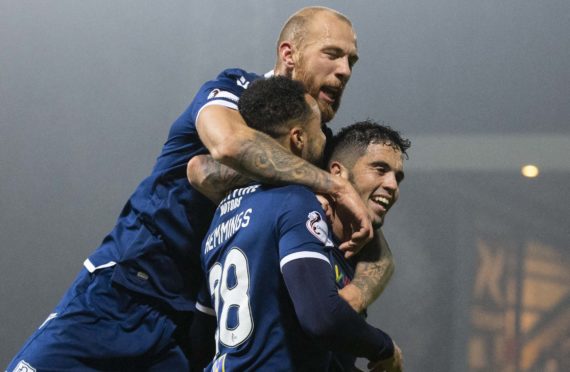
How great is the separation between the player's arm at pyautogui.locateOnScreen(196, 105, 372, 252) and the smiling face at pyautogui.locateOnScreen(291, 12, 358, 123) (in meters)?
0.38

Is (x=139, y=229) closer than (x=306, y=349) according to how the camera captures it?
No

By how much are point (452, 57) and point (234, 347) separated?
223 centimetres

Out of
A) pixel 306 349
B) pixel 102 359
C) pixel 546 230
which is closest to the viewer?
pixel 306 349

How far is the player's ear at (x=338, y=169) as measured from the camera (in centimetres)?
208

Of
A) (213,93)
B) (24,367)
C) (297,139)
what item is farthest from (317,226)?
(24,367)

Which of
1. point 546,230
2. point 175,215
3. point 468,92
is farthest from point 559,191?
point 175,215

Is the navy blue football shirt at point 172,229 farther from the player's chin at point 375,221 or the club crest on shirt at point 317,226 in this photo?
the club crest on shirt at point 317,226

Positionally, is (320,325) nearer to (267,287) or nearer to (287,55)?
(267,287)

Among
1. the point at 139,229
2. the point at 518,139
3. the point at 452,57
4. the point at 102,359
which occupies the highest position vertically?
the point at 452,57

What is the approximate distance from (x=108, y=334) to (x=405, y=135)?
68.3 inches

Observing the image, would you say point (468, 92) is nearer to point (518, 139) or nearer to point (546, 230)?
point (518, 139)

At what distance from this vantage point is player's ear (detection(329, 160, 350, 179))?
2083 millimetres

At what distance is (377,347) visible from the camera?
1.75 metres

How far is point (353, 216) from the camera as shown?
187 centimetres
